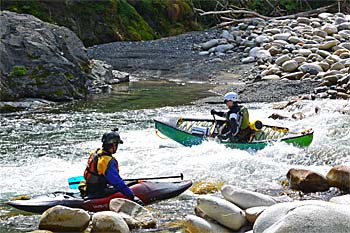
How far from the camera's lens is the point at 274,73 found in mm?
19250

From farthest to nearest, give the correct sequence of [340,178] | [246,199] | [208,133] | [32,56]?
1. [32,56]
2. [208,133]
3. [340,178]
4. [246,199]

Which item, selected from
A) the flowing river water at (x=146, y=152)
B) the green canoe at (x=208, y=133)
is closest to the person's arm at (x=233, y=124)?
the green canoe at (x=208, y=133)

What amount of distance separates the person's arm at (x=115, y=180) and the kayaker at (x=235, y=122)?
3263 mm

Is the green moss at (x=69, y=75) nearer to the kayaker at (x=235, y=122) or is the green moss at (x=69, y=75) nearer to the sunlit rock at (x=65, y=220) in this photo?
the kayaker at (x=235, y=122)

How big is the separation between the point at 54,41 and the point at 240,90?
5850 millimetres

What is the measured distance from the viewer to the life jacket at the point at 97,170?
280 inches

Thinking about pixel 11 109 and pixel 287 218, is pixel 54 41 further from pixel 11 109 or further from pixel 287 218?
pixel 287 218

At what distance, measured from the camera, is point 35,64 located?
17.2m

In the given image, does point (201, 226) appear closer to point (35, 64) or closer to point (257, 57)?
point (35, 64)

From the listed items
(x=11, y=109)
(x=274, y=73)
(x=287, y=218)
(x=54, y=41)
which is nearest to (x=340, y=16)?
(x=274, y=73)

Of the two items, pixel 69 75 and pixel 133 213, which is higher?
pixel 133 213

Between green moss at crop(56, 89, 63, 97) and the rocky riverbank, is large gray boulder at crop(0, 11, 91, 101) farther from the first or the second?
the rocky riverbank

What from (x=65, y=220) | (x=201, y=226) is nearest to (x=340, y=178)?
(x=201, y=226)

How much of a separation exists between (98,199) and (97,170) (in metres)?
0.36
